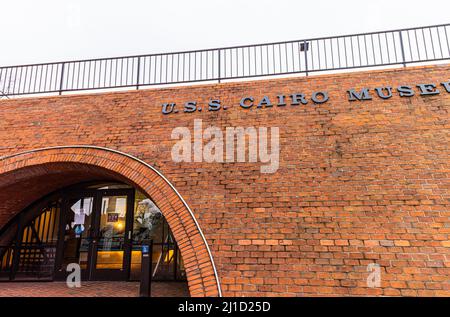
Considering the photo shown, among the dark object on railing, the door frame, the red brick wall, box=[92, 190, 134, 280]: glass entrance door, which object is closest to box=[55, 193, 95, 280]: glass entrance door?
the door frame

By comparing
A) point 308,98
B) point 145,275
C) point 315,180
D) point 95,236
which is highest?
point 308,98

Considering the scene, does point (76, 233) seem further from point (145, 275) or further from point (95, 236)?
point (145, 275)

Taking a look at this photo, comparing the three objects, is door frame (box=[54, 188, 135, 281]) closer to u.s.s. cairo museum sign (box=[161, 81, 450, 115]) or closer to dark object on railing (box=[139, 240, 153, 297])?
dark object on railing (box=[139, 240, 153, 297])

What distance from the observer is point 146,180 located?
5.64 m

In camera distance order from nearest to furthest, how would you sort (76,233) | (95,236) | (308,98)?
1. (308,98)
2. (95,236)
3. (76,233)

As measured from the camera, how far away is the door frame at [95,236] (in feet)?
24.4

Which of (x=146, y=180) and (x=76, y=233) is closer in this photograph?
(x=146, y=180)

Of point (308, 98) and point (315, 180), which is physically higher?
point (308, 98)

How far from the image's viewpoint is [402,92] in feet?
18.4

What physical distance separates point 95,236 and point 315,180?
→ 5716 millimetres

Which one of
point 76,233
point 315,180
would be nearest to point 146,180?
point 315,180

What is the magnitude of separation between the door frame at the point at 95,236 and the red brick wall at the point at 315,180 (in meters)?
2.11
